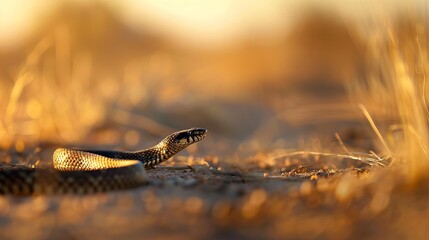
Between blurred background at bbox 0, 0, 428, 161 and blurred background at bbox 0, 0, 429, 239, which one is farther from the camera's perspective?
blurred background at bbox 0, 0, 428, 161

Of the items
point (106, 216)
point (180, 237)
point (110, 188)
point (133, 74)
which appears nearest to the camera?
point (180, 237)

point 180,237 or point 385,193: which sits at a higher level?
point 385,193

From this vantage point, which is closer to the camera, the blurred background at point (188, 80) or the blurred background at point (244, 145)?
the blurred background at point (244, 145)

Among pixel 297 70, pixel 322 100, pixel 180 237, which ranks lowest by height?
pixel 180 237

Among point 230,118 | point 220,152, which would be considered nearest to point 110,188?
point 220,152

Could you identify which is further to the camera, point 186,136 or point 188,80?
point 188,80

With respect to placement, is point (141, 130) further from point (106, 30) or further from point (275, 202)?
point (106, 30)

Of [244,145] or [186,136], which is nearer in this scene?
[186,136]

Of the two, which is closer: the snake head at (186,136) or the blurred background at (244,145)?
the blurred background at (244,145)
